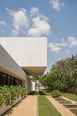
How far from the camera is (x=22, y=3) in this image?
13586 mm

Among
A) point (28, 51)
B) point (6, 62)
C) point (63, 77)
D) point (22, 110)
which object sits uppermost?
point (28, 51)

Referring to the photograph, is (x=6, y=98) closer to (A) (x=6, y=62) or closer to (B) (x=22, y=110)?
(B) (x=22, y=110)

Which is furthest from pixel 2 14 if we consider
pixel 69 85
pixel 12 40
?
pixel 69 85

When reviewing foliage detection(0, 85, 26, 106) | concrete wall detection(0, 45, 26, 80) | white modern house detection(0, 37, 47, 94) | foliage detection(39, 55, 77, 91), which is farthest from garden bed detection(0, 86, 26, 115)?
foliage detection(39, 55, 77, 91)

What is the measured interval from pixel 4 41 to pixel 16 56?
2834 mm

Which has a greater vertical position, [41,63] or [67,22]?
[67,22]

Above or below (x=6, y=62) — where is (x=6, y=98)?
below

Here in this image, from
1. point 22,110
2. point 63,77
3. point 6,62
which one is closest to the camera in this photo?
point 6,62

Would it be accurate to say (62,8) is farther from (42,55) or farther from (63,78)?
(63,78)

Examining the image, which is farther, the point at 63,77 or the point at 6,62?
the point at 63,77

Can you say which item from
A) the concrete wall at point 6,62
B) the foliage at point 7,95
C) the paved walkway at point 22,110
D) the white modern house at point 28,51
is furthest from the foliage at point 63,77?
the foliage at point 7,95

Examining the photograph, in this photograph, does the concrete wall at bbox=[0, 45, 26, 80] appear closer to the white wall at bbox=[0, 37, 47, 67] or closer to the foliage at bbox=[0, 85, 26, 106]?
the foliage at bbox=[0, 85, 26, 106]

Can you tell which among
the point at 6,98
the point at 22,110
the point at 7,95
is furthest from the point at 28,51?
the point at 6,98

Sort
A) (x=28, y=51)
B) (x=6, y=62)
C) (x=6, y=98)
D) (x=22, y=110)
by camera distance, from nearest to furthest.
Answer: (x=6, y=98)
(x=6, y=62)
(x=22, y=110)
(x=28, y=51)
